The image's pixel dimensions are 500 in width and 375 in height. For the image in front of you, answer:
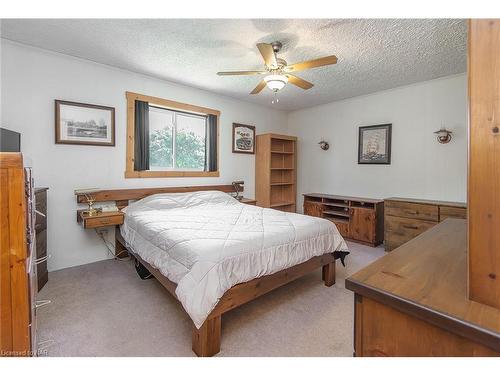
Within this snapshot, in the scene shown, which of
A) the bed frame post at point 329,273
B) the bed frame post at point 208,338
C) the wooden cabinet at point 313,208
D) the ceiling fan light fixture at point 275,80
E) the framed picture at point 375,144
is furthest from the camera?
the wooden cabinet at point 313,208

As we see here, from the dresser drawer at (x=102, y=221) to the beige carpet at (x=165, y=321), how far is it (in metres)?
0.59

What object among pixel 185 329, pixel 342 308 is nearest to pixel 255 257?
pixel 185 329

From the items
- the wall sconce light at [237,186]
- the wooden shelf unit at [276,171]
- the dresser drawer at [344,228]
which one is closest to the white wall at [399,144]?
the wooden shelf unit at [276,171]

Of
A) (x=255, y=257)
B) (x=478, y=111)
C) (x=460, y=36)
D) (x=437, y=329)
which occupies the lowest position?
(x=255, y=257)

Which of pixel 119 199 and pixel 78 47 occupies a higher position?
pixel 78 47

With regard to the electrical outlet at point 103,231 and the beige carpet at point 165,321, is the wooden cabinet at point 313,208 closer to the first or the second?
the beige carpet at point 165,321

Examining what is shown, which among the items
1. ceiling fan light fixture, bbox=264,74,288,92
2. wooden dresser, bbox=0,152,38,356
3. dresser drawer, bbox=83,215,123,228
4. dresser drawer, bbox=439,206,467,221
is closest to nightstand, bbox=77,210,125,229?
dresser drawer, bbox=83,215,123,228

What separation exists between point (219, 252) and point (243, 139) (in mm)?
3368

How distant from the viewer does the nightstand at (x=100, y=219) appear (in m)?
2.83

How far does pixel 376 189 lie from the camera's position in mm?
4309

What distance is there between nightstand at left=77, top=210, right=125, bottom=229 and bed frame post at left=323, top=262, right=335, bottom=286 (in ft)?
8.10

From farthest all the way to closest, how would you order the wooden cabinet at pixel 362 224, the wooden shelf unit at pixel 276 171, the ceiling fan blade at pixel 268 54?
the wooden shelf unit at pixel 276 171 < the wooden cabinet at pixel 362 224 < the ceiling fan blade at pixel 268 54

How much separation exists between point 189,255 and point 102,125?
96.2 inches
